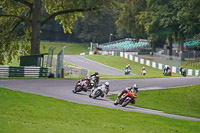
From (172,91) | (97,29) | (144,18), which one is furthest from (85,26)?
(172,91)

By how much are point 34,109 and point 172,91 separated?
15.0 m

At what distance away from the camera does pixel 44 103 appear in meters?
16.8

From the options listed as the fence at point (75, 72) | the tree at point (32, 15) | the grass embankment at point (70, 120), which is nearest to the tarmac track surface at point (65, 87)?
the grass embankment at point (70, 120)

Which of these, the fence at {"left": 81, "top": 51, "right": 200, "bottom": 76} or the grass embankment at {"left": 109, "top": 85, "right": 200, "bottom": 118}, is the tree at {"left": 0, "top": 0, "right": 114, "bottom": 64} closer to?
the grass embankment at {"left": 109, "top": 85, "right": 200, "bottom": 118}

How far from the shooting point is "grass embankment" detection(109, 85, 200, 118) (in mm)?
23719

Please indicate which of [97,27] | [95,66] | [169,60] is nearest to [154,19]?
[169,60]

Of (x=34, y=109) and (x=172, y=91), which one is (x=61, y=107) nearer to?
(x=34, y=109)

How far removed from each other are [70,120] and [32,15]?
83.2 ft

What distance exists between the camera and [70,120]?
518 inches

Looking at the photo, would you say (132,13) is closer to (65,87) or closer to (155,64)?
(155,64)

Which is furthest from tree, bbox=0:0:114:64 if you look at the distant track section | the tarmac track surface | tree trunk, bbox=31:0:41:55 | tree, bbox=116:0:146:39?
tree, bbox=116:0:146:39

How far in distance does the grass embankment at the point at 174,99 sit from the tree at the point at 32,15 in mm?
11496

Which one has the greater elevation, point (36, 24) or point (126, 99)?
point (36, 24)

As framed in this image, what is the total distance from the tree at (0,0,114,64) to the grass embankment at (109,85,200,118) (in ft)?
37.7
